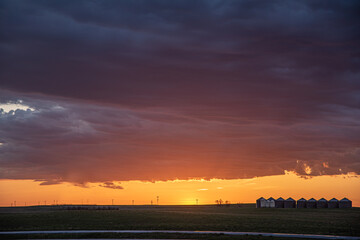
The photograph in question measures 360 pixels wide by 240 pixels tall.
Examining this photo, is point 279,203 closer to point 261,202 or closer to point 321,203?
point 261,202

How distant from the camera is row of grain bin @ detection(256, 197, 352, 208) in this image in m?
166

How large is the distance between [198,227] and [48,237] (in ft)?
78.5

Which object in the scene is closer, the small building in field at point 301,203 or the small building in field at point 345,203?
the small building in field at point 345,203

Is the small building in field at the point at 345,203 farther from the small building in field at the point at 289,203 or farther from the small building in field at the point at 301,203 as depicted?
the small building in field at the point at 289,203

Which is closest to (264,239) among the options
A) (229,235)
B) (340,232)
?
(229,235)

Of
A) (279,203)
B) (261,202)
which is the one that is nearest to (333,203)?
(279,203)

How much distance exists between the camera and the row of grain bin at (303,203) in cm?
16638

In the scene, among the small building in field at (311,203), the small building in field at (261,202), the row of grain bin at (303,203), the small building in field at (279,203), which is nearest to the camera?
the row of grain bin at (303,203)

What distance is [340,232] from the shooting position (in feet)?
197

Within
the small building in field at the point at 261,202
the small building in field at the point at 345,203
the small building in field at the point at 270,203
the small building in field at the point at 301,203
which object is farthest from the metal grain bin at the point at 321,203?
the small building in field at the point at 261,202

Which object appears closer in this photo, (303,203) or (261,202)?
(303,203)

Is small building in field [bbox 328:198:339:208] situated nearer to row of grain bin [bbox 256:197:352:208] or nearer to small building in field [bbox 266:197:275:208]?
row of grain bin [bbox 256:197:352:208]

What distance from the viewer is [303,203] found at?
169 metres

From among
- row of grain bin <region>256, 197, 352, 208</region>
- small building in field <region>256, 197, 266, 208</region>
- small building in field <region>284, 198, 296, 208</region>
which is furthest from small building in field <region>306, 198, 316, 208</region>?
small building in field <region>256, 197, 266, 208</region>
